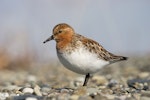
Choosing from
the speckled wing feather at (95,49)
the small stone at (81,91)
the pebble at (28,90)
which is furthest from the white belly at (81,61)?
the pebble at (28,90)

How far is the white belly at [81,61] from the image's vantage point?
851cm

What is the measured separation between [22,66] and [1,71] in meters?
0.99

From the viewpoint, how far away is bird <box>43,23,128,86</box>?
28.0ft

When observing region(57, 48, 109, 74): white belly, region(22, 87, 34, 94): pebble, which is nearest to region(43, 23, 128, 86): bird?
region(57, 48, 109, 74): white belly

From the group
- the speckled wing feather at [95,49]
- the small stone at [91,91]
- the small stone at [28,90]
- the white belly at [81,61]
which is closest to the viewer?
the small stone at [91,91]

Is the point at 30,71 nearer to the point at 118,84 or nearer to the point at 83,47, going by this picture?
the point at 118,84

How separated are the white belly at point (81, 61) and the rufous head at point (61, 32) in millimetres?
410

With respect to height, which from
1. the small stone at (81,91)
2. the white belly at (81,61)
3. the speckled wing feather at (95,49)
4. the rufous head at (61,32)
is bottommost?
the small stone at (81,91)

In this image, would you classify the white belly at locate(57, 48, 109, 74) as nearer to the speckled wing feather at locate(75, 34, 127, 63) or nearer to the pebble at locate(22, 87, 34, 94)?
the speckled wing feather at locate(75, 34, 127, 63)

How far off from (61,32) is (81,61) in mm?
741

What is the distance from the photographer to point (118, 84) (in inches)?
410

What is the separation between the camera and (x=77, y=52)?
8594mm

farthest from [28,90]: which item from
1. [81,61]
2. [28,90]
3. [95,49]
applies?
[95,49]

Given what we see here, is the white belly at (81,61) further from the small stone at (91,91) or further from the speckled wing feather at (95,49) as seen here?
the small stone at (91,91)
